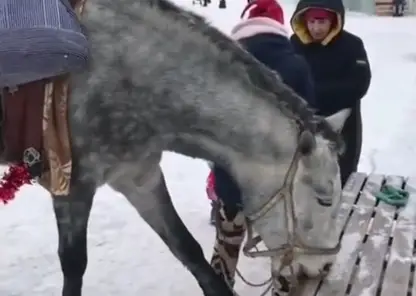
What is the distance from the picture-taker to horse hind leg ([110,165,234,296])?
2.75m

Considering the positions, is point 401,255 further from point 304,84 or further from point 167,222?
point 167,222

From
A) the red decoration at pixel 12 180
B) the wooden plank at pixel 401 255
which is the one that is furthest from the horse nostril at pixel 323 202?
the red decoration at pixel 12 180

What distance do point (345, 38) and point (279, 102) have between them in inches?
49.2

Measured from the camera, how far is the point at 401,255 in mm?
2945

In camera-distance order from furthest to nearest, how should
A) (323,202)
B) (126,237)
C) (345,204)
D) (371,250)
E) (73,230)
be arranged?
(126,237) < (345,204) < (371,250) < (73,230) < (323,202)

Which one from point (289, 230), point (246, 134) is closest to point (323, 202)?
point (289, 230)

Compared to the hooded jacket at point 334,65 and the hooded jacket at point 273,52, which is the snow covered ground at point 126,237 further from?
the hooded jacket at point 334,65

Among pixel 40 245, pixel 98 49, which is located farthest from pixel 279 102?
pixel 40 245

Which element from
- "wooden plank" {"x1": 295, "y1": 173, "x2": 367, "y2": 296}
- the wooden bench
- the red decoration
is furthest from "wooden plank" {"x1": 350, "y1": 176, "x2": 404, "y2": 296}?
the red decoration

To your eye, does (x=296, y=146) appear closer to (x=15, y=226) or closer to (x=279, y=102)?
(x=279, y=102)

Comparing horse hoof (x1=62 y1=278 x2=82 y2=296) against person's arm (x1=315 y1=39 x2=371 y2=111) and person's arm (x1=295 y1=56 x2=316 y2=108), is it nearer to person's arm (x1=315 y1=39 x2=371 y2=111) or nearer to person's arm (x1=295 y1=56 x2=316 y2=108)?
person's arm (x1=295 y1=56 x2=316 y2=108)

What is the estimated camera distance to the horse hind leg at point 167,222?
275 cm

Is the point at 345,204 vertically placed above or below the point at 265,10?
below

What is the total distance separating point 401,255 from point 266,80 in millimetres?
1070
